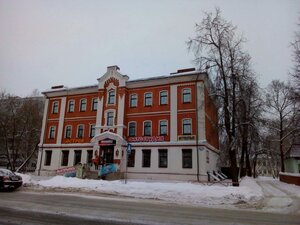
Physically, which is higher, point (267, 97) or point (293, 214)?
point (267, 97)

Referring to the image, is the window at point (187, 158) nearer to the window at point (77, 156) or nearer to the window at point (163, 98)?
the window at point (163, 98)

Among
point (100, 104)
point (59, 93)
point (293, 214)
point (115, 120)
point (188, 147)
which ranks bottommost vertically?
point (293, 214)

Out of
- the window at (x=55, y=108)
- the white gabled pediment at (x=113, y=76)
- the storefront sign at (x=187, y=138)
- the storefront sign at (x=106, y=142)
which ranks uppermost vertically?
the white gabled pediment at (x=113, y=76)

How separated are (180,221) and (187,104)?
20750 mm

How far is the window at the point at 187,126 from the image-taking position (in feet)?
89.7

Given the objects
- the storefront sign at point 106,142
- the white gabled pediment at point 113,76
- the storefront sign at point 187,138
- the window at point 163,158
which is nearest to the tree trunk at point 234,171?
the storefront sign at point 187,138

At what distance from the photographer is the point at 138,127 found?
29922 mm

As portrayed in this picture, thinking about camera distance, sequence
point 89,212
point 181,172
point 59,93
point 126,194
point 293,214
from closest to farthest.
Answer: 1. point 89,212
2. point 293,214
3. point 126,194
4. point 181,172
5. point 59,93

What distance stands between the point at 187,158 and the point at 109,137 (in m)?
9.57

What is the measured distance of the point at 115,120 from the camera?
3045 centimetres

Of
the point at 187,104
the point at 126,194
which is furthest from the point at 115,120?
the point at 126,194

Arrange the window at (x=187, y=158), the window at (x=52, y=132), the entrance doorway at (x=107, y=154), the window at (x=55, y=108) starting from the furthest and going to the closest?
the window at (x=55, y=108) < the window at (x=52, y=132) < the entrance doorway at (x=107, y=154) < the window at (x=187, y=158)

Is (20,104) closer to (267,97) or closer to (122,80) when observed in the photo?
(122,80)

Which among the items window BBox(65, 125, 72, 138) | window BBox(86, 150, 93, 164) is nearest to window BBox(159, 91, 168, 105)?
window BBox(86, 150, 93, 164)
